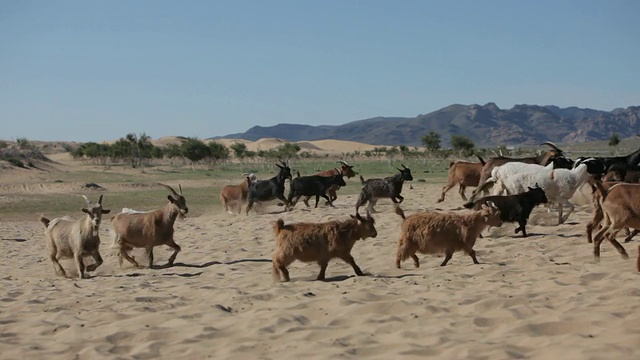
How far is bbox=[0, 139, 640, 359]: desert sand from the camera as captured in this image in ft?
20.5

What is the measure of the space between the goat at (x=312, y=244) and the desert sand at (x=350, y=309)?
253 millimetres

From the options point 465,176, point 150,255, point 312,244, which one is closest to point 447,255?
point 312,244

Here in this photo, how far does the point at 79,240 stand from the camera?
39.1 feet

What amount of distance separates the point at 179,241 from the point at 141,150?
6129 cm

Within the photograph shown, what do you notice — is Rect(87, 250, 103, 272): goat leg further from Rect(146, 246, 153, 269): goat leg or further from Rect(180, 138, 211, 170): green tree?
Rect(180, 138, 211, 170): green tree

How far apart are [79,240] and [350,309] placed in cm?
623

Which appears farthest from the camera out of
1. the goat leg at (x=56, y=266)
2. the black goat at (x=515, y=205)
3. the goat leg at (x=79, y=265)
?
the black goat at (x=515, y=205)

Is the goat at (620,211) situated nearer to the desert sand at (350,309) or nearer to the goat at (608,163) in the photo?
the desert sand at (350,309)

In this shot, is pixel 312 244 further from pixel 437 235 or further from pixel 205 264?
pixel 205 264

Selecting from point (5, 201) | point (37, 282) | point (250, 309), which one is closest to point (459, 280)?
point (250, 309)

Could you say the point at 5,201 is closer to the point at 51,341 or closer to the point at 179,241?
the point at 179,241

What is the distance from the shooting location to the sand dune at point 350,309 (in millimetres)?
6234

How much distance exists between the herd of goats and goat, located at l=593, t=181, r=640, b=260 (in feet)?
0.04

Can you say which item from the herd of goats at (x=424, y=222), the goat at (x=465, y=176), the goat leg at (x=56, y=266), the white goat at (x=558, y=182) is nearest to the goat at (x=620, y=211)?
the herd of goats at (x=424, y=222)
